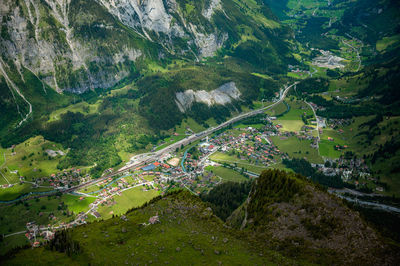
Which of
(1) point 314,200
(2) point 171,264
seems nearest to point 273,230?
(1) point 314,200

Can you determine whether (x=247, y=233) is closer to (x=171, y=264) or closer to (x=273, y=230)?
(x=273, y=230)

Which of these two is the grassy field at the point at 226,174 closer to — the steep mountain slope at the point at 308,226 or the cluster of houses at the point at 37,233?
the steep mountain slope at the point at 308,226

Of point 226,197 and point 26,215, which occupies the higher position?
point 226,197

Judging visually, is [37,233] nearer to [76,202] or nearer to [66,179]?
[76,202]

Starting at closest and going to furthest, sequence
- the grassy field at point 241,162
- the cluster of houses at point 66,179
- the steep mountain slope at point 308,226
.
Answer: the steep mountain slope at point 308,226
the cluster of houses at point 66,179
the grassy field at point 241,162

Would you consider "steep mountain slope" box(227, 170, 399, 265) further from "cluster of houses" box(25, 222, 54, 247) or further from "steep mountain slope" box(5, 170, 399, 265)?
"cluster of houses" box(25, 222, 54, 247)

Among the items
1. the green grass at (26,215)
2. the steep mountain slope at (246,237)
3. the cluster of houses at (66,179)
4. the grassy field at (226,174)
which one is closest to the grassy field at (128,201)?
the green grass at (26,215)

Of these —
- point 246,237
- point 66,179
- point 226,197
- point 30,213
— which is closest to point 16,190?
point 66,179
